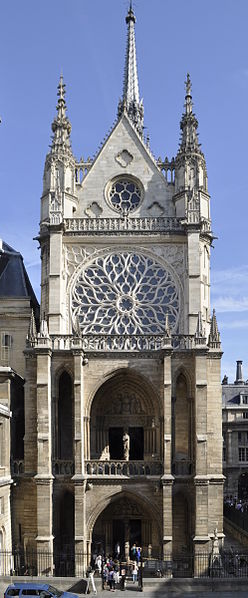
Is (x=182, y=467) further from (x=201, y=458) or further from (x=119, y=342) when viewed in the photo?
(x=119, y=342)

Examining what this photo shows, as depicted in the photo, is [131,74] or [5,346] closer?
[5,346]

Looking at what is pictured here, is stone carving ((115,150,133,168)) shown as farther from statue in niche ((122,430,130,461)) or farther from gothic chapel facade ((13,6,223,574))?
statue in niche ((122,430,130,461))

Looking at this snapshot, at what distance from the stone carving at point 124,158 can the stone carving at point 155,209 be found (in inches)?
91.7

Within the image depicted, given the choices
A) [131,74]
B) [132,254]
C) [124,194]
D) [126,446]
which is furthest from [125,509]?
[131,74]

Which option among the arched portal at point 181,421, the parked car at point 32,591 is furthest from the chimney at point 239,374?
the parked car at point 32,591

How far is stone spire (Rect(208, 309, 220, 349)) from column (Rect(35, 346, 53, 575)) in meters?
6.60

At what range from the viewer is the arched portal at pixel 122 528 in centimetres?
3067

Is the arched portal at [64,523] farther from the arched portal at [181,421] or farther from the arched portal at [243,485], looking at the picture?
the arched portal at [243,485]

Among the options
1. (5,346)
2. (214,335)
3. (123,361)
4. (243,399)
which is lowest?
(243,399)

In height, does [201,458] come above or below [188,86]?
below

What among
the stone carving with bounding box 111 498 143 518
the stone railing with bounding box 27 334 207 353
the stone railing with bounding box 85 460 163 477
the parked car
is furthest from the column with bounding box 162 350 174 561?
the parked car

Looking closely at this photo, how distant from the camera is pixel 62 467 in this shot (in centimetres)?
2955

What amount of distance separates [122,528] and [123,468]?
334 cm

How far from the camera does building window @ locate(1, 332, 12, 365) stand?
33969mm
